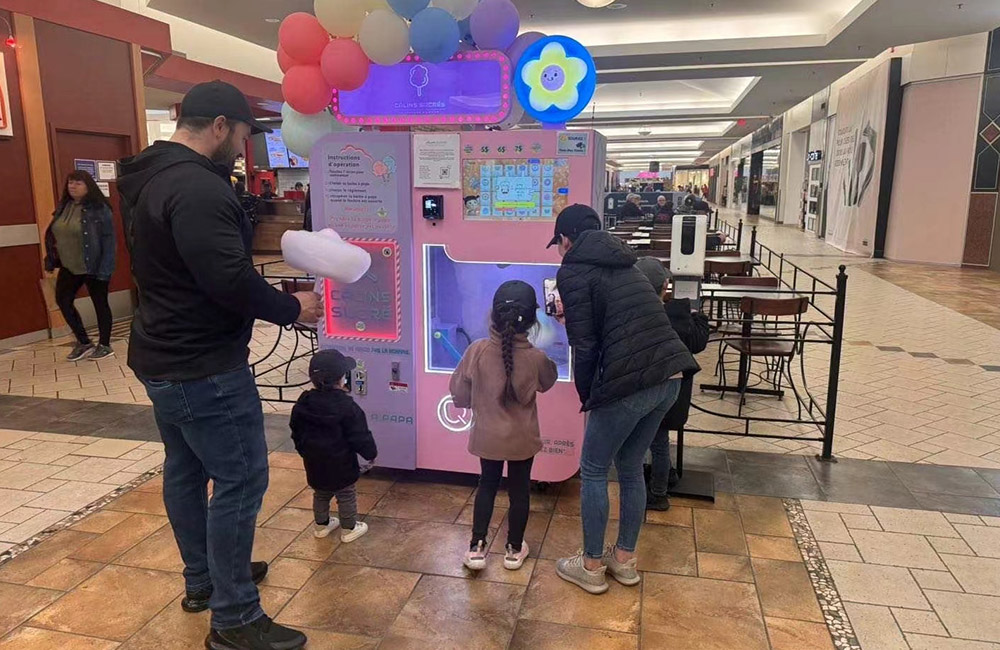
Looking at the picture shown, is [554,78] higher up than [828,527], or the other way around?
[554,78]

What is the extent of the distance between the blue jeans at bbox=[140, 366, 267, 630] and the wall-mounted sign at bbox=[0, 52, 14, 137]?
219 inches

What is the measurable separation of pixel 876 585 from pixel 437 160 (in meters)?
2.54

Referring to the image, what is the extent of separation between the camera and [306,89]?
3.14 metres

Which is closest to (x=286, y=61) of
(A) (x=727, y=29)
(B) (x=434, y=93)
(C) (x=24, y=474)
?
(B) (x=434, y=93)

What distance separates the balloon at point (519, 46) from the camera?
3.12m

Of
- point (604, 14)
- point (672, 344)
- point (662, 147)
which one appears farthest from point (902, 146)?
point (662, 147)

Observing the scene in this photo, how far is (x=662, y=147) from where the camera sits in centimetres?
3288

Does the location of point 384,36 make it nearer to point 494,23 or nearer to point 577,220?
point 494,23

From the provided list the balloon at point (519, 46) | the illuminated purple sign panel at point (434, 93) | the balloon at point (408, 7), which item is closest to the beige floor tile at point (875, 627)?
the illuminated purple sign panel at point (434, 93)

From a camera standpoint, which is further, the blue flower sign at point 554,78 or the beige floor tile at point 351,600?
the blue flower sign at point 554,78

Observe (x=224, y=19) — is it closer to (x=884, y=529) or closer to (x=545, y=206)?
(x=545, y=206)

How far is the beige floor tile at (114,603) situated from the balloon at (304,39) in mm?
2343

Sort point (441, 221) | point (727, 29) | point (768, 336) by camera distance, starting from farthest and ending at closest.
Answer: point (727, 29) → point (768, 336) → point (441, 221)

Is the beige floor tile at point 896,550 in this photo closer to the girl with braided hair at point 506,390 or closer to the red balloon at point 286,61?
the girl with braided hair at point 506,390
